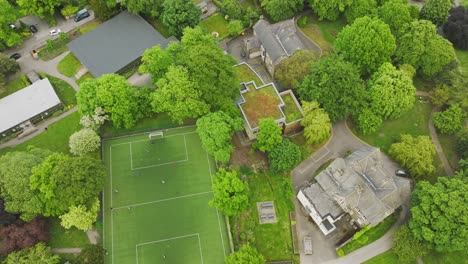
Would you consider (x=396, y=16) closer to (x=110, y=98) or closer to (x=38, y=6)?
(x=110, y=98)

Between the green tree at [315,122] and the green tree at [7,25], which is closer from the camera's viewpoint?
the green tree at [315,122]

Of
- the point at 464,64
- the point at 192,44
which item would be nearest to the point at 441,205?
the point at 464,64

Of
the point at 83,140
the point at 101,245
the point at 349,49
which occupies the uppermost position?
the point at 349,49

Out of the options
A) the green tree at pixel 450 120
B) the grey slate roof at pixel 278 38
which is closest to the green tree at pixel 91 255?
the grey slate roof at pixel 278 38

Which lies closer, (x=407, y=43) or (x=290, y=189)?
(x=290, y=189)

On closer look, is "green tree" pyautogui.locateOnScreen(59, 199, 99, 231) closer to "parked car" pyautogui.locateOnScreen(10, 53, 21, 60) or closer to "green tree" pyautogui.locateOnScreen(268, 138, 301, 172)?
"green tree" pyautogui.locateOnScreen(268, 138, 301, 172)

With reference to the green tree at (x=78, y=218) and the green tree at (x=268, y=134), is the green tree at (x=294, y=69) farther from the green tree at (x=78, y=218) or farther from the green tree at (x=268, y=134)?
the green tree at (x=78, y=218)

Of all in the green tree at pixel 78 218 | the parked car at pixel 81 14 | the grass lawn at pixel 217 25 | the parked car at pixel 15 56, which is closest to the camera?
the green tree at pixel 78 218

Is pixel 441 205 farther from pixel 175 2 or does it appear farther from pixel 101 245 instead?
pixel 175 2
